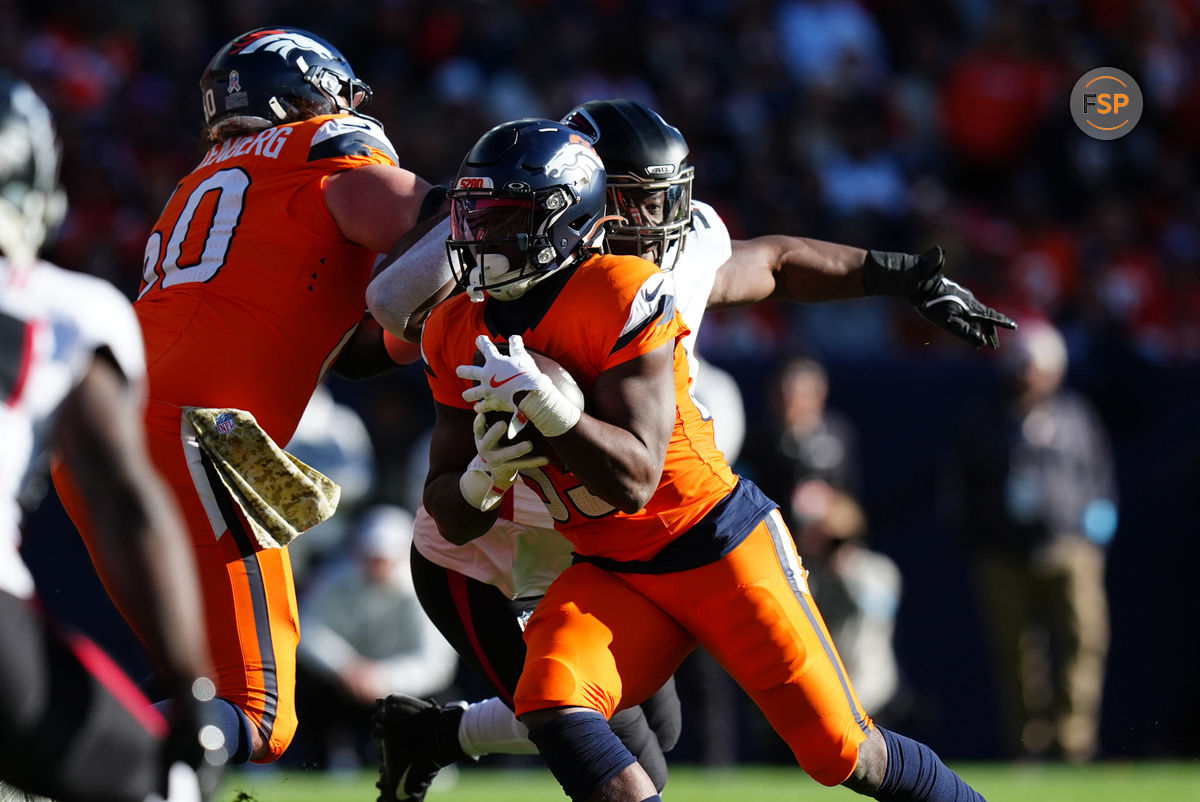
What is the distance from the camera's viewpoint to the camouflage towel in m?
3.67

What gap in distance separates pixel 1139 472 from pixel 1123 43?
3.55m

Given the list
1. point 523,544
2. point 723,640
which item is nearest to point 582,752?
point 723,640

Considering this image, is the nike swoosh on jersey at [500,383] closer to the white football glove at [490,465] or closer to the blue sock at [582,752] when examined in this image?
the white football glove at [490,465]

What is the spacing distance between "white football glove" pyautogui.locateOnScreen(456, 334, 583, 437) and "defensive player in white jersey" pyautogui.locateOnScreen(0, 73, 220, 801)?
0.82m

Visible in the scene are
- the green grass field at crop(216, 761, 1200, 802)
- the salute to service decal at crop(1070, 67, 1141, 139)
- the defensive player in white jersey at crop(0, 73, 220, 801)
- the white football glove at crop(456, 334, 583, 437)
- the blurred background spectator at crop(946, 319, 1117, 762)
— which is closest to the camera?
the defensive player in white jersey at crop(0, 73, 220, 801)

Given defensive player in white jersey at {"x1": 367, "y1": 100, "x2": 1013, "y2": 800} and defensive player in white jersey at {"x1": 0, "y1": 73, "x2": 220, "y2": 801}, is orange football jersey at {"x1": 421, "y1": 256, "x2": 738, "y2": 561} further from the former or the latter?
defensive player in white jersey at {"x1": 0, "y1": 73, "x2": 220, "y2": 801}

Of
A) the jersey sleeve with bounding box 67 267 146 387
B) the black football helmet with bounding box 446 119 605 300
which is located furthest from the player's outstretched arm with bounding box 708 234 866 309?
the jersey sleeve with bounding box 67 267 146 387

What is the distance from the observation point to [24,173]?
2.50 m

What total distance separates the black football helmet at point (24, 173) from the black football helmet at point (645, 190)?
1550 millimetres

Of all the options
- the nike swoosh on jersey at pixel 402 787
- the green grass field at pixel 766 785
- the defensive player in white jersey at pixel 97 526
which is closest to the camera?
the defensive player in white jersey at pixel 97 526

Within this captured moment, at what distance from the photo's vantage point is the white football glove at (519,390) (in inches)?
123

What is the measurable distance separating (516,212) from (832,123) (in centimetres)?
732

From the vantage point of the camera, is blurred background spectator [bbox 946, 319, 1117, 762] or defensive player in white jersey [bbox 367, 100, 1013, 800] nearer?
defensive player in white jersey [bbox 367, 100, 1013, 800]

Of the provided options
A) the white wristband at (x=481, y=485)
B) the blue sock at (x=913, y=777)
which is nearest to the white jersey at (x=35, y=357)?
the white wristband at (x=481, y=485)
